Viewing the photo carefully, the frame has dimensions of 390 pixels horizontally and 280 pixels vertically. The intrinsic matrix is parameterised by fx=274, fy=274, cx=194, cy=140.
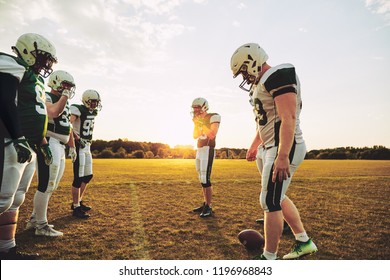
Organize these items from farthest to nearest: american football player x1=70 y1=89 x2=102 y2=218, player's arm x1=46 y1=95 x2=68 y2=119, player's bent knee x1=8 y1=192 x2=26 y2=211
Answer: american football player x1=70 y1=89 x2=102 y2=218
player's arm x1=46 y1=95 x2=68 y2=119
player's bent knee x1=8 y1=192 x2=26 y2=211

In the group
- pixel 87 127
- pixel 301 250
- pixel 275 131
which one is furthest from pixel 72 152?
pixel 301 250

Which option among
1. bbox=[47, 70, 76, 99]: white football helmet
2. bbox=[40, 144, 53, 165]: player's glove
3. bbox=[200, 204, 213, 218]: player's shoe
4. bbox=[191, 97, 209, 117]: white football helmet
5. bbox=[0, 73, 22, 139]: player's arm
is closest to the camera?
bbox=[0, 73, 22, 139]: player's arm

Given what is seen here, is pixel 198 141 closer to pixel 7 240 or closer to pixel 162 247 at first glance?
pixel 162 247

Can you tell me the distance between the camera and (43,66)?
3.35 m

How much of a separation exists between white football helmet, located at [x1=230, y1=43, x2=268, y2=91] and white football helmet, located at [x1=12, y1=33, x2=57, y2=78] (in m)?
2.26

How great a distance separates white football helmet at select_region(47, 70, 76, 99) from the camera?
4.06 metres

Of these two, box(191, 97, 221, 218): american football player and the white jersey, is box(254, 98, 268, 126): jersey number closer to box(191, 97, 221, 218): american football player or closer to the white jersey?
the white jersey

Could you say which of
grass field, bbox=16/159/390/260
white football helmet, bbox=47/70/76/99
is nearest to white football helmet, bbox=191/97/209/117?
grass field, bbox=16/159/390/260

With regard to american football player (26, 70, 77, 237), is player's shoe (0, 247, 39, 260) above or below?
below

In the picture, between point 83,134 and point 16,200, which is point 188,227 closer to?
point 16,200

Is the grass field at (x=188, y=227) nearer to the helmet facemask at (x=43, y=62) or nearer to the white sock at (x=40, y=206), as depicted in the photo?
the white sock at (x=40, y=206)

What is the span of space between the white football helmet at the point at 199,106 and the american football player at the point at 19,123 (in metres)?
2.80

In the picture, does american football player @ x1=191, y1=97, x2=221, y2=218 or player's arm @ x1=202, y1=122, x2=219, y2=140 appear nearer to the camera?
american football player @ x1=191, y1=97, x2=221, y2=218

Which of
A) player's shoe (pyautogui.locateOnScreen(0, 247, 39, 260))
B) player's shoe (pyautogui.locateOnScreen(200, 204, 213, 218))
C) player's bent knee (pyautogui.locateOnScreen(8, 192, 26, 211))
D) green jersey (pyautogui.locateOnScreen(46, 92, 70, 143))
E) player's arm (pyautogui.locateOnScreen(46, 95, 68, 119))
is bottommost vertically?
player's shoe (pyautogui.locateOnScreen(0, 247, 39, 260))
